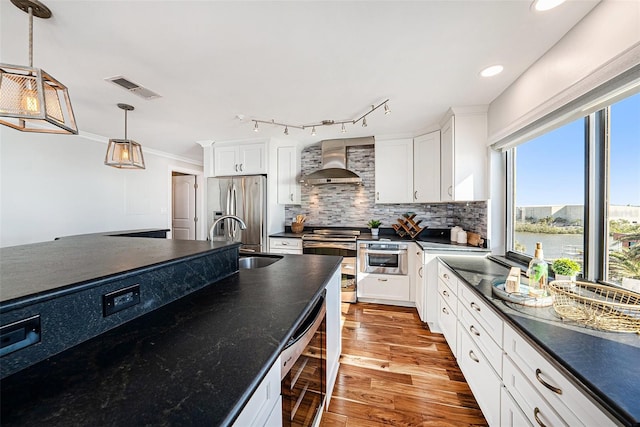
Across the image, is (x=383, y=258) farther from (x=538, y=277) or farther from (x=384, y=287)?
(x=538, y=277)

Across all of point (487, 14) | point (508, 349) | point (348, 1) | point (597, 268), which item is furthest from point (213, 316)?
point (597, 268)

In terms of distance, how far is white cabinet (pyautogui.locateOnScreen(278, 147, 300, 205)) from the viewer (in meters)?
3.76

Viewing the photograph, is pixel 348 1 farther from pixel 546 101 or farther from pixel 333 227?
pixel 333 227

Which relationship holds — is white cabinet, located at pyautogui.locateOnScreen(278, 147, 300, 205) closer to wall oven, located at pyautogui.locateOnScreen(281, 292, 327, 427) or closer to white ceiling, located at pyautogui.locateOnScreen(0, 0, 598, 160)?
white ceiling, located at pyautogui.locateOnScreen(0, 0, 598, 160)

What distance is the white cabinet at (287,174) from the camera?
12.3ft

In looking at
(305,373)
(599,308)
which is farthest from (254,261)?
(599,308)

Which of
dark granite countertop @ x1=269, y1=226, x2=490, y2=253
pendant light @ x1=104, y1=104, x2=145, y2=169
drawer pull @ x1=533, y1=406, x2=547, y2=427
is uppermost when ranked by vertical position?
pendant light @ x1=104, y1=104, x2=145, y2=169

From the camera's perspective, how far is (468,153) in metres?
2.51

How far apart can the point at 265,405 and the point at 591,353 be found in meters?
1.12

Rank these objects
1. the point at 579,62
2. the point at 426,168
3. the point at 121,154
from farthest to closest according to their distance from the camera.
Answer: the point at 426,168 < the point at 121,154 < the point at 579,62

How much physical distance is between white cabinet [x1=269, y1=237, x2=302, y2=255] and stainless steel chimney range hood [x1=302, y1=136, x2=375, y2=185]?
921 mm

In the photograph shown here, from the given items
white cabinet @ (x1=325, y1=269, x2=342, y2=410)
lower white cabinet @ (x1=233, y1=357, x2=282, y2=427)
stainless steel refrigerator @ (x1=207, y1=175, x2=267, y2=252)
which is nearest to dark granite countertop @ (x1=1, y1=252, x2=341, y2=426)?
lower white cabinet @ (x1=233, y1=357, x2=282, y2=427)

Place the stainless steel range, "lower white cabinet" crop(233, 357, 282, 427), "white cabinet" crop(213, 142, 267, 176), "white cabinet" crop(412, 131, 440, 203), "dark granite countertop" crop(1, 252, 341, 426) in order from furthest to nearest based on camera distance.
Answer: "white cabinet" crop(213, 142, 267, 176) < the stainless steel range < "white cabinet" crop(412, 131, 440, 203) < "lower white cabinet" crop(233, 357, 282, 427) < "dark granite countertop" crop(1, 252, 341, 426)

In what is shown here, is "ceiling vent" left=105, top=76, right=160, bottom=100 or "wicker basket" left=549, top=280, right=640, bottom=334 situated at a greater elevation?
"ceiling vent" left=105, top=76, right=160, bottom=100
